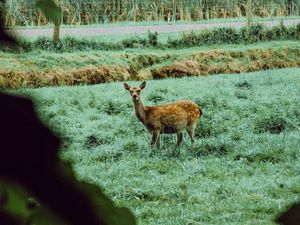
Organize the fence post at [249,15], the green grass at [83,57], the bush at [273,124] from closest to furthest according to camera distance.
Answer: the bush at [273,124]
the green grass at [83,57]
the fence post at [249,15]

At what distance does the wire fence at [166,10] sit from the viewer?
458cm

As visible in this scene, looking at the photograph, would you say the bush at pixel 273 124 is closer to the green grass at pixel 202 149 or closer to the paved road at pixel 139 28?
the green grass at pixel 202 149

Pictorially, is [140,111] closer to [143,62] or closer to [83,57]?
[83,57]

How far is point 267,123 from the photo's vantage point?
10.6 ft

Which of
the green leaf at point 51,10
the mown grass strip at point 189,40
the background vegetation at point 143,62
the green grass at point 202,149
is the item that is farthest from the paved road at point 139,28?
the green leaf at point 51,10

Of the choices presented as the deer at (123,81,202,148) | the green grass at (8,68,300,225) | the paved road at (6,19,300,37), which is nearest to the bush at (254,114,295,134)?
the green grass at (8,68,300,225)

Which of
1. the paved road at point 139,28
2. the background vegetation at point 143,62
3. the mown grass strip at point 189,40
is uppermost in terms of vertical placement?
the paved road at point 139,28

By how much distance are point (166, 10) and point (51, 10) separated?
15.5 feet

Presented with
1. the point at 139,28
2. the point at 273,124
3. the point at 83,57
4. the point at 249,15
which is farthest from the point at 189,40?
the point at 273,124

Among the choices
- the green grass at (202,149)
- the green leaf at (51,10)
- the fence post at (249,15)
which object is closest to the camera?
the green leaf at (51,10)

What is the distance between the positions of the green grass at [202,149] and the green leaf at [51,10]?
1.43 m

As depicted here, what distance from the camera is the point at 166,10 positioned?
487 centimetres

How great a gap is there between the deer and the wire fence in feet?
4.96

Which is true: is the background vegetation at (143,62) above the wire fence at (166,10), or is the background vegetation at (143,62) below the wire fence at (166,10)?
below
